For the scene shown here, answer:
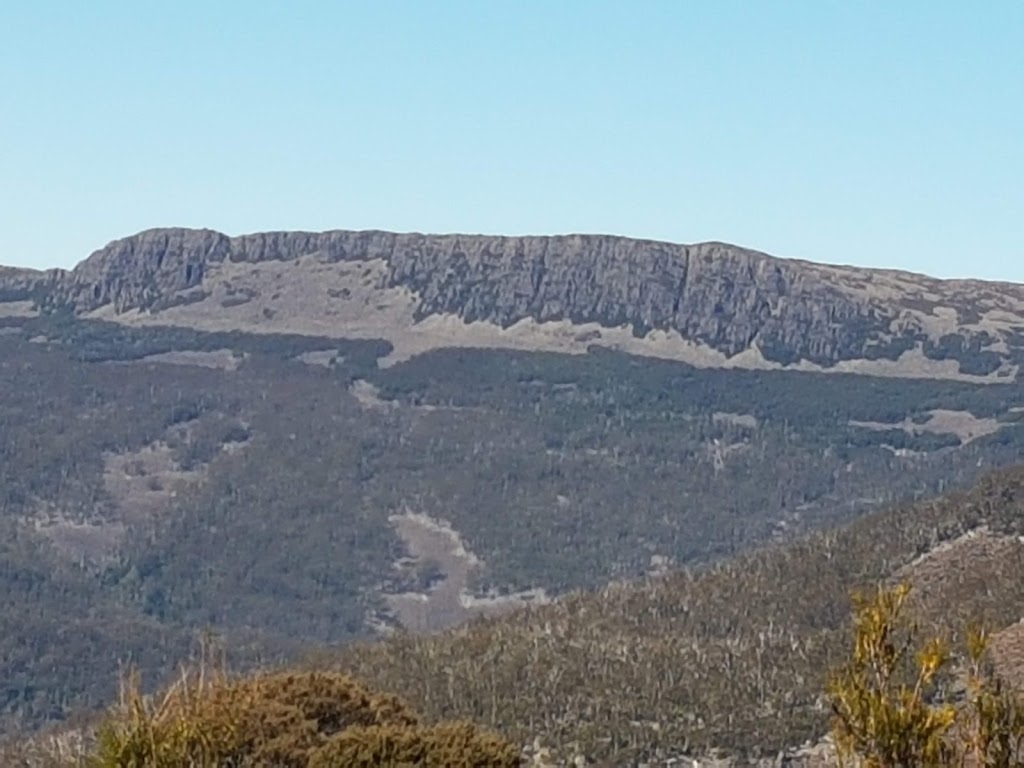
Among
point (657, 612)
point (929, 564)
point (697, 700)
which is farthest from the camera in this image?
point (657, 612)

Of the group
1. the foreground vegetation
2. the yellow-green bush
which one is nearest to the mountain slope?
the yellow-green bush

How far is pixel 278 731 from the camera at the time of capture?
1997 inches

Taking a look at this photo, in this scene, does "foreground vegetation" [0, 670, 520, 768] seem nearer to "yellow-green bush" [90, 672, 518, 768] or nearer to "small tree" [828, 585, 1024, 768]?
"yellow-green bush" [90, 672, 518, 768]

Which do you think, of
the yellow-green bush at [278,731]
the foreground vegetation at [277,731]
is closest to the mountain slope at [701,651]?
the yellow-green bush at [278,731]

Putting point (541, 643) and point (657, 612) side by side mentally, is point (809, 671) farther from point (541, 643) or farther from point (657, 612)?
point (657, 612)

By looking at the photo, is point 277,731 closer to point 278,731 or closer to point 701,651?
point 278,731

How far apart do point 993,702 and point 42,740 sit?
516ft

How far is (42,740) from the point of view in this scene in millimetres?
167000

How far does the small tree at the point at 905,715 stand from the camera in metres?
20.4

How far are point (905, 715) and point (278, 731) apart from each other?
108 ft

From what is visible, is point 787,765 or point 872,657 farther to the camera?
point 787,765

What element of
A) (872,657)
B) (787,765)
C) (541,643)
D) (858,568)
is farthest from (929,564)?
(872,657)

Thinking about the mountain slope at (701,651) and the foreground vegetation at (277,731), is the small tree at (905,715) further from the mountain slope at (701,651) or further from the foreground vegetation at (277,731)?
the mountain slope at (701,651)

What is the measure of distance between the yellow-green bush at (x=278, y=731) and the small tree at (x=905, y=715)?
833 cm
